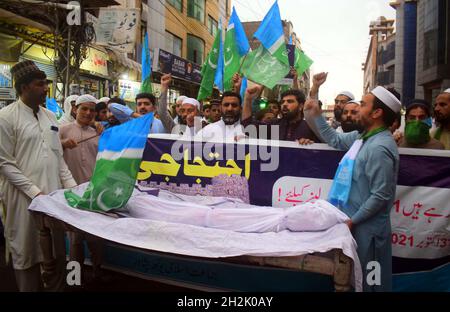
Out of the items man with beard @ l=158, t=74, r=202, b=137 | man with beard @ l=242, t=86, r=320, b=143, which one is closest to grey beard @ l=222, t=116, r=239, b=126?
man with beard @ l=242, t=86, r=320, b=143

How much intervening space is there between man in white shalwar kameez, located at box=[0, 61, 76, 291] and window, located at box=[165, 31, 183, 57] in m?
18.3

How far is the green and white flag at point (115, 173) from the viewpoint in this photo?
117 inches

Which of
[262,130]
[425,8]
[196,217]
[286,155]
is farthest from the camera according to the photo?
[425,8]

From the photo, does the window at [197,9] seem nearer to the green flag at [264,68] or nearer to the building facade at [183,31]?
the building facade at [183,31]

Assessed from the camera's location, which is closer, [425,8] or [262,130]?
[262,130]

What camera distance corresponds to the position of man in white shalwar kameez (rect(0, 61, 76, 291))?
118 inches

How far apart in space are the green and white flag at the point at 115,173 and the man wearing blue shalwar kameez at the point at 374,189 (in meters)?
1.71

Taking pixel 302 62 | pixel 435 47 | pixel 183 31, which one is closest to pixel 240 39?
pixel 302 62

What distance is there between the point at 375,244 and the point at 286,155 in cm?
129

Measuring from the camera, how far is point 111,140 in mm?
3123

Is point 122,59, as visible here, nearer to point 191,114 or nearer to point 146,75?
point 146,75

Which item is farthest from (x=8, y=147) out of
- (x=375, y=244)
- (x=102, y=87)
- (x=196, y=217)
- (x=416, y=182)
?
(x=102, y=87)

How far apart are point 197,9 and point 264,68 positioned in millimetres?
20987
